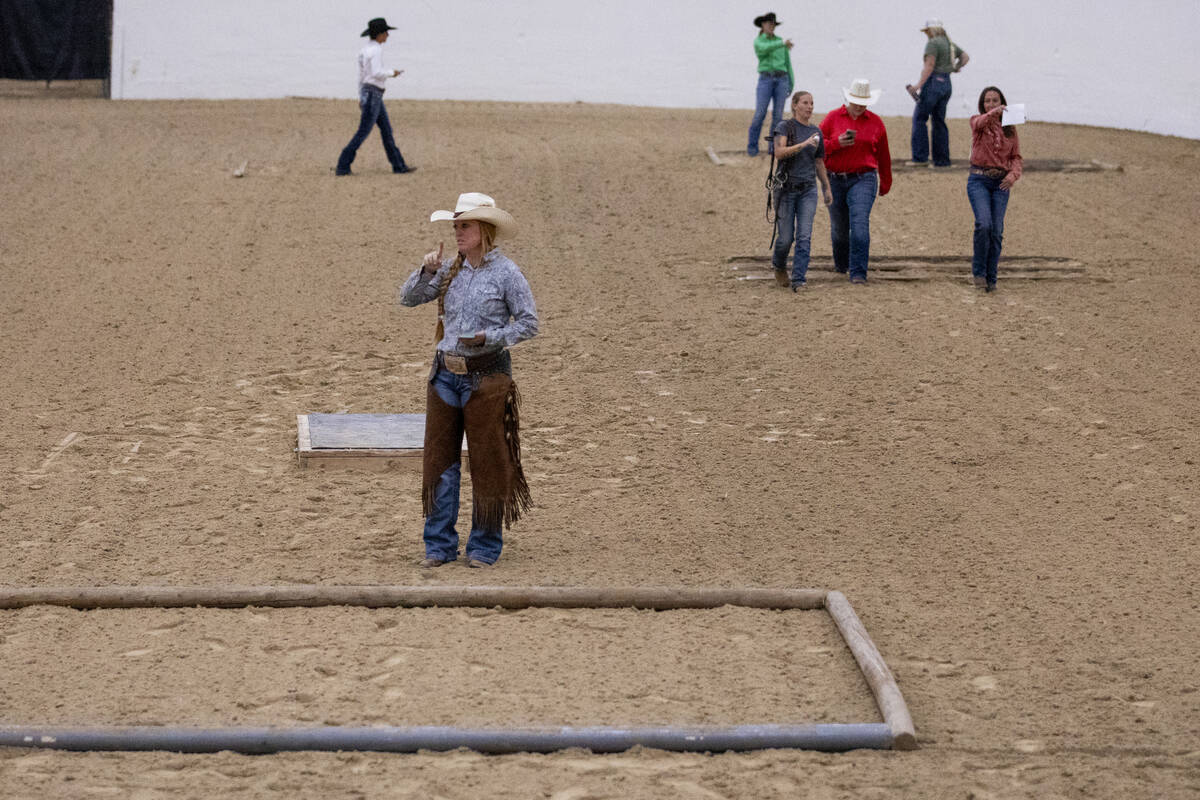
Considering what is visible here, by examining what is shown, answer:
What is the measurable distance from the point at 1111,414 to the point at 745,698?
17.5 feet

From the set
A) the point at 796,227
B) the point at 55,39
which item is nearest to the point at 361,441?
the point at 796,227

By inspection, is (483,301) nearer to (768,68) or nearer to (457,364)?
(457,364)

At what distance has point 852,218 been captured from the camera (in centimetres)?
1259

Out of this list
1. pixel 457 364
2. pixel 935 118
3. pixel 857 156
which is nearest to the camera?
pixel 457 364

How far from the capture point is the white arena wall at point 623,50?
22.7m

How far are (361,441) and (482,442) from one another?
215 cm

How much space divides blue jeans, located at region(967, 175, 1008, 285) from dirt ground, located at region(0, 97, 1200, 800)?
11.4 inches

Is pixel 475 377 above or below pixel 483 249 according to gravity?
below

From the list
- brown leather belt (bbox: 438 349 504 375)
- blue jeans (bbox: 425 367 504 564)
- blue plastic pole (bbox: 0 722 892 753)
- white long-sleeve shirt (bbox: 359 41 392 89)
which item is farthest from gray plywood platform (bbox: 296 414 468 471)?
white long-sleeve shirt (bbox: 359 41 392 89)

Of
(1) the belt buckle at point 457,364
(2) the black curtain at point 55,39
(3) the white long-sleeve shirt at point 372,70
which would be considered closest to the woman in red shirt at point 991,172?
(1) the belt buckle at point 457,364

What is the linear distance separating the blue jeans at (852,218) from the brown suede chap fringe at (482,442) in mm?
6389

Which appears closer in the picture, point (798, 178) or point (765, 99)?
point (798, 178)

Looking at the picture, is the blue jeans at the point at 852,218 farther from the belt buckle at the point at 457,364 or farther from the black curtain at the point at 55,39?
the black curtain at the point at 55,39

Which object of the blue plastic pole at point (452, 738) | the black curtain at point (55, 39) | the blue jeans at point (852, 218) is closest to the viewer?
the blue plastic pole at point (452, 738)
